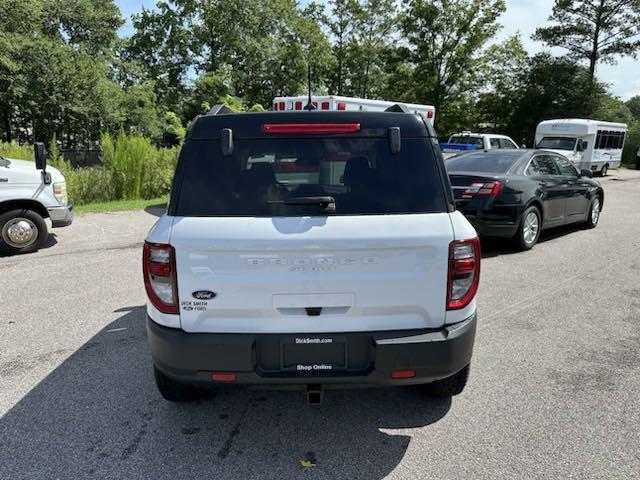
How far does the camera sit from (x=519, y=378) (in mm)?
3674

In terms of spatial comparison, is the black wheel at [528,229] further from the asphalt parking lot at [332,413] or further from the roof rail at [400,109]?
the roof rail at [400,109]

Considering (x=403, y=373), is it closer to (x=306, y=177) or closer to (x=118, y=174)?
(x=306, y=177)

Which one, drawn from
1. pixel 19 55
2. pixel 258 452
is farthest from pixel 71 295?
pixel 19 55

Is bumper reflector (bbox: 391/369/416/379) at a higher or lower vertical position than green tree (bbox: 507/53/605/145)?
lower

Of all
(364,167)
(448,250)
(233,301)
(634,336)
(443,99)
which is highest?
(443,99)

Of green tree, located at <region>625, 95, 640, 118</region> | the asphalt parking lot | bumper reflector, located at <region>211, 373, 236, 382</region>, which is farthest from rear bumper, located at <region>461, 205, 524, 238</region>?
green tree, located at <region>625, 95, 640, 118</region>

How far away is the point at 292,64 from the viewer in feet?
125

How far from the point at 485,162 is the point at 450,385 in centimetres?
571

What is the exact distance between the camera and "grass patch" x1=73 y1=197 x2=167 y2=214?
39.2ft

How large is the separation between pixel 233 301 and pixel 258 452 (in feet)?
3.01

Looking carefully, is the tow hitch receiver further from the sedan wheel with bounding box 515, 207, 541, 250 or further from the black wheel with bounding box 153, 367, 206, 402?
the sedan wheel with bounding box 515, 207, 541, 250

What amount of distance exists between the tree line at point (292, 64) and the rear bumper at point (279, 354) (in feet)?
91.6

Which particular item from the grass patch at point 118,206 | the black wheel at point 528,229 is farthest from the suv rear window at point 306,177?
the grass patch at point 118,206

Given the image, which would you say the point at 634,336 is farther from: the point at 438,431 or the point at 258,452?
the point at 258,452
